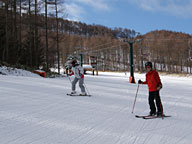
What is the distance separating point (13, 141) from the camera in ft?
10.6

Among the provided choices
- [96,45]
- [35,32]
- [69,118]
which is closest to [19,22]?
[35,32]

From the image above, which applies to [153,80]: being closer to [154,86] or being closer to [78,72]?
[154,86]

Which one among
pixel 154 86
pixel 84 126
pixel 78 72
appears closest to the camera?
pixel 84 126

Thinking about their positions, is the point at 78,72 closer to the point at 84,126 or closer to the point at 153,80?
the point at 153,80

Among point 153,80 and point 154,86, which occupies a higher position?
point 153,80

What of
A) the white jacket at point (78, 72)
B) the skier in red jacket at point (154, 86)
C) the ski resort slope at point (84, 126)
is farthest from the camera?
the white jacket at point (78, 72)

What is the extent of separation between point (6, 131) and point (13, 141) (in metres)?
0.53

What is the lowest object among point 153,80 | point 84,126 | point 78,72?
point 84,126

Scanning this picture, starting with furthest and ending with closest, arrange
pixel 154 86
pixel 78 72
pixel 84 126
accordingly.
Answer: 1. pixel 78 72
2. pixel 154 86
3. pixel 84 126

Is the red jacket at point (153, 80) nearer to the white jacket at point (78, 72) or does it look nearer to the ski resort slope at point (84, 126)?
the ski resort slope at point (84, 126)

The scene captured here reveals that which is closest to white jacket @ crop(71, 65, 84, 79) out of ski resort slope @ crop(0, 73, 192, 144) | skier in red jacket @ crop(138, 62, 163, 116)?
ski resort slope @ crop(0, 73, 192, 144)

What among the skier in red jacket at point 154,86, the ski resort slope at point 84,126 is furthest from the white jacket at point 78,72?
the skier in red jacket at point 154,86

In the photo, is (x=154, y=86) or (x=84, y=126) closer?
(x=84, y=126)

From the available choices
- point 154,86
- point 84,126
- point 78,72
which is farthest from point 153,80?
point 78,72
